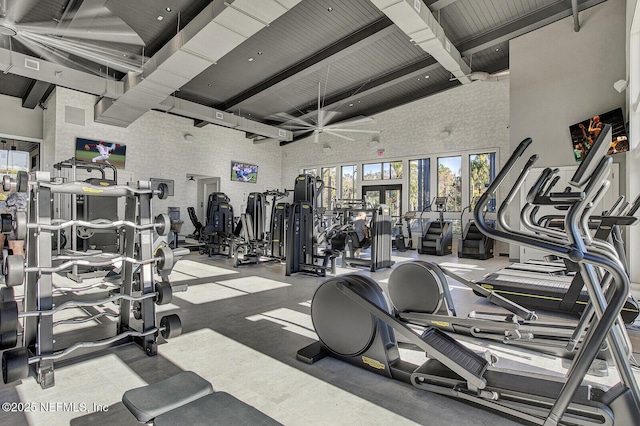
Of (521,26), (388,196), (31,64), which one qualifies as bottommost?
(388,196)

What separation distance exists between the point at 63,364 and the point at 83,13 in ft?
19.4

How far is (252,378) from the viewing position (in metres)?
2.54

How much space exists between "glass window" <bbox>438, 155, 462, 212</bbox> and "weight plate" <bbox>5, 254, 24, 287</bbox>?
10.9 m

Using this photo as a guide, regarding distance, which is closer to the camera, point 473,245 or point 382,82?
point 473,245

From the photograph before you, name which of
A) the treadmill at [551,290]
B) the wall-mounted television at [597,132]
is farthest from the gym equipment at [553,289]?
the wall-mounted television at [597,132]

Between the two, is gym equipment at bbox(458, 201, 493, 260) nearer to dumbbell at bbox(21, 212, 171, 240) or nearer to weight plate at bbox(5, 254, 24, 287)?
dumbbell at bbox(21, 212, 171, 240)

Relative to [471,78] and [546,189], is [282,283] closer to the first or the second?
[546,189]

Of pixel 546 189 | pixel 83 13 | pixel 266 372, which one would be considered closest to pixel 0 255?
pixel 83 13

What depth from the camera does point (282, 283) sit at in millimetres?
5879

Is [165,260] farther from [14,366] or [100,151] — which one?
[100,151]

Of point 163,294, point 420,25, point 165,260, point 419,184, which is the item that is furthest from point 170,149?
point 163,294

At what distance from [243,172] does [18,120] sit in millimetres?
7056

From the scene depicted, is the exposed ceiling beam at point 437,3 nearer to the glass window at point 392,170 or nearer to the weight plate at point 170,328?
the glass window at point 392,170

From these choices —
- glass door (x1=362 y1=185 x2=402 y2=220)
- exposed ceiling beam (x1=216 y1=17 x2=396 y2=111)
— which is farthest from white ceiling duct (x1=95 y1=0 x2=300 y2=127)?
glass door (x1=362 y1=185 x2=402 y2=220)
